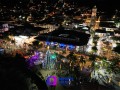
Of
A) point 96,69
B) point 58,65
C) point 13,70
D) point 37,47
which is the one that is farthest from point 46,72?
point 13,70

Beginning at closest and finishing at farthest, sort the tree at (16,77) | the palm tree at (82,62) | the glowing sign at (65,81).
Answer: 1. the tree at (16,77)
2. the glowing sign at (65,81)
3. the palm tree at (82,62)

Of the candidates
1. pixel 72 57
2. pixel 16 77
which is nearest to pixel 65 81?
pixel 72 57

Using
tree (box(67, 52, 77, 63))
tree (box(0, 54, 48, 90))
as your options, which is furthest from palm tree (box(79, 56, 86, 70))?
tree (box(0, 54, 48, 90))

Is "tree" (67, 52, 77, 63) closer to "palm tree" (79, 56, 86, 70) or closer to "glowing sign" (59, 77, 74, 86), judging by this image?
"palm tree" (79, 56, 86, 70)

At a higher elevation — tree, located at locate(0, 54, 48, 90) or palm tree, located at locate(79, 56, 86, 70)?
tree, located at locate(0, 54, 48, 90)

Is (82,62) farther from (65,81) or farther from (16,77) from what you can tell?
(16,77)

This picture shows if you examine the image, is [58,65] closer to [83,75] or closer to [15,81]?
[83,75]

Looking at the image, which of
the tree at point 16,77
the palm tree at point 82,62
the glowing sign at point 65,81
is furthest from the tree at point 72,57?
the tree at point 16,77

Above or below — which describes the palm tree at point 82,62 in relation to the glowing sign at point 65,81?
above

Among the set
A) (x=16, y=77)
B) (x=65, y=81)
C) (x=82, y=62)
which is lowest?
(x=65, y=81)

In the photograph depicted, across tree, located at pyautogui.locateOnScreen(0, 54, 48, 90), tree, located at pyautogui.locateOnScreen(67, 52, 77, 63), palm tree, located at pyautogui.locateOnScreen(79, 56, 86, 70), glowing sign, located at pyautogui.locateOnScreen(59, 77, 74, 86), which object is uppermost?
tree, located at pyautogui.locateOnScreen(0, 54, 48, 90)

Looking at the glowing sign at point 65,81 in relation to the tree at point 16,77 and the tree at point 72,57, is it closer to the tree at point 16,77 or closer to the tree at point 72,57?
the tree at point 72,57
